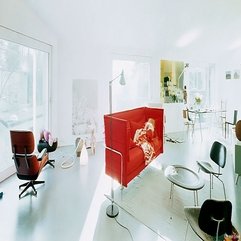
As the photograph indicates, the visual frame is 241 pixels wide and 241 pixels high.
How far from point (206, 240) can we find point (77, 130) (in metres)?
4.47

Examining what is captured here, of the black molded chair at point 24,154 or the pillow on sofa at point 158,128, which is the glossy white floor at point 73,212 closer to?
the black molded chair at point 24,154

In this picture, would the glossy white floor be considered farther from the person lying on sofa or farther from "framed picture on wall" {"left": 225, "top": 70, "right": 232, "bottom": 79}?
"framed picture on wall" {"left": 225, "top": 70, "right": 232, "bottom": 79}

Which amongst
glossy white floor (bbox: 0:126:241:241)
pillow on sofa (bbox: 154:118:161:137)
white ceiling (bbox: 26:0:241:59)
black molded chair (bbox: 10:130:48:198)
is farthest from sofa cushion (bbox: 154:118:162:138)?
black molded chair (bbox: 10:130:48:198)

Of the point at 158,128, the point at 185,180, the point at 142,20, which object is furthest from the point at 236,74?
the point at 185,180

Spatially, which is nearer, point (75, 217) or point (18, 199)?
point (75, 217)

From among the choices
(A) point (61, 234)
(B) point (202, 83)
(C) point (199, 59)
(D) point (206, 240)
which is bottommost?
(A) point (61, 234)

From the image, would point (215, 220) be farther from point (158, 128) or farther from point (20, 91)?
point (20, 91)

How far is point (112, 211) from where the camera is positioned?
8.38 feet

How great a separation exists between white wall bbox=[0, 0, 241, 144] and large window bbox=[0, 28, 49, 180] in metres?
0.34

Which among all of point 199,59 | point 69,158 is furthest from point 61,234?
point 199,59

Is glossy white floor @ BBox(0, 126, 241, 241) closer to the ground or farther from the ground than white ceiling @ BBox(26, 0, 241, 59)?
closer to the ground

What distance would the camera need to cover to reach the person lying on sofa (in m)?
3.59

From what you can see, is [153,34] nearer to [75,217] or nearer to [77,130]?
[77,130]

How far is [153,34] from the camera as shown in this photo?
562 cm
